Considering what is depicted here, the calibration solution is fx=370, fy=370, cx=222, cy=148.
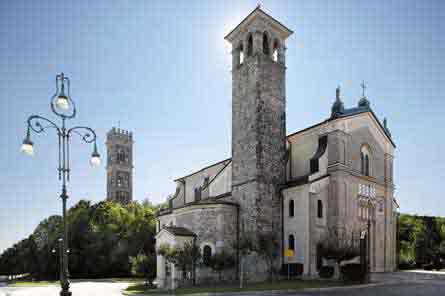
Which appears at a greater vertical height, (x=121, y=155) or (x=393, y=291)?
(x=121, y=155)

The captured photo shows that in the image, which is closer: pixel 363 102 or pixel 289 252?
pixel 289 252

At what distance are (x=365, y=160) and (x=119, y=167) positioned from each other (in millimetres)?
57140

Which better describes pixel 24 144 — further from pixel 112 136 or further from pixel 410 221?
pixel 112 136

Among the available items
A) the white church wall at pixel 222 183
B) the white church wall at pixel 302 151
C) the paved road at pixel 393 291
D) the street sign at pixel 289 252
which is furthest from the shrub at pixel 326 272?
the white church wall at pixel 222 183

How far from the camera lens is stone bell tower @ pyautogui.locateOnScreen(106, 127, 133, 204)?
77931 mm

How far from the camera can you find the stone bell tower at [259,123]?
30328mm

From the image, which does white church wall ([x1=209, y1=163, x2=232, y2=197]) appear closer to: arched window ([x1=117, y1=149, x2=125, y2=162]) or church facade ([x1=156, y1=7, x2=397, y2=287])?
church facade ([x1=156, y1=7, x2=397, y2=287])

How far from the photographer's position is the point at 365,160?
3412cm

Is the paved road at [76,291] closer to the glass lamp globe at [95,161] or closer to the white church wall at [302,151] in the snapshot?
the glass lamp globe at [95,161]

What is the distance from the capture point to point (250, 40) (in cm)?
3362

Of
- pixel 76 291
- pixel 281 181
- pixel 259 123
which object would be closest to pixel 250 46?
pixel 259 123

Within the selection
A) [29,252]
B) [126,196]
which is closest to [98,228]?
[29,252]

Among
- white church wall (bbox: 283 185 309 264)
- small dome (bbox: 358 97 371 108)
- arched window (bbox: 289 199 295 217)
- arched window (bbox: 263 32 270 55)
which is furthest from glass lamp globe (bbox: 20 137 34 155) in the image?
small dome (bbox: 358 97 371 108)

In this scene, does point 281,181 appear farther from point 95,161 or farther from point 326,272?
point 95,161
